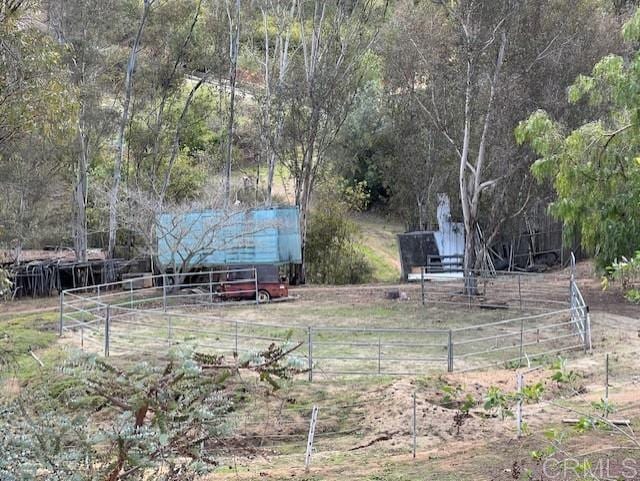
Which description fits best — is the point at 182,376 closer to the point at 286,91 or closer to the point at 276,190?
the point at 286,91

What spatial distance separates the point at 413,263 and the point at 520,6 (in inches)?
423

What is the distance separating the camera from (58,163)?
33.5 m

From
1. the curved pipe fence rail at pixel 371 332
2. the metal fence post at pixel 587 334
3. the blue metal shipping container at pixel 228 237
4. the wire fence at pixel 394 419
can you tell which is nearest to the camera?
the wire fence at pixel 394 419

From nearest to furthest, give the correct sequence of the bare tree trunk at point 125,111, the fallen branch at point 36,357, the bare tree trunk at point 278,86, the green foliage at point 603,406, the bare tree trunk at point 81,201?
the green foliage at point 603,406, the fallen branch at point 36,357, the bare tree trunk at point 125,111, the bare tree trunk at point 81,201, the bare tree trunk at point 278,86

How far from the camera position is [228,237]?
26.8 meters

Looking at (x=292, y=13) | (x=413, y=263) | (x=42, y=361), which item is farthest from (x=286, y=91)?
(x=42, y=361)

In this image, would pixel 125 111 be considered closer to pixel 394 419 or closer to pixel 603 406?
pixel 394 419

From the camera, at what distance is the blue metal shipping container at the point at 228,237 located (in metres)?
26.2

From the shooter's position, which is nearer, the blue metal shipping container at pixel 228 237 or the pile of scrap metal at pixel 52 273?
the blue metal shipping container at pixel 228 237

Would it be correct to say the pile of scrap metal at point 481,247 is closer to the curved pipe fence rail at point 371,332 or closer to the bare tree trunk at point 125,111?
the curved pipe fence rail at point 371,332

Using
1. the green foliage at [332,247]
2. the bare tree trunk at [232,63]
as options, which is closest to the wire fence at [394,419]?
the green foliage at [332,247]

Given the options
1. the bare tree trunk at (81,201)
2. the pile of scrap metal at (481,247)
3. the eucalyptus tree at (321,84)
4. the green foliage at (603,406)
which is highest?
the eucalyptus tree at (321,84)

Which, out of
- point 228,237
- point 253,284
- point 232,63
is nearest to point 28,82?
point 253,284

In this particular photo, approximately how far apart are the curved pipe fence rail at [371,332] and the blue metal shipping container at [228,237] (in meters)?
0.93
